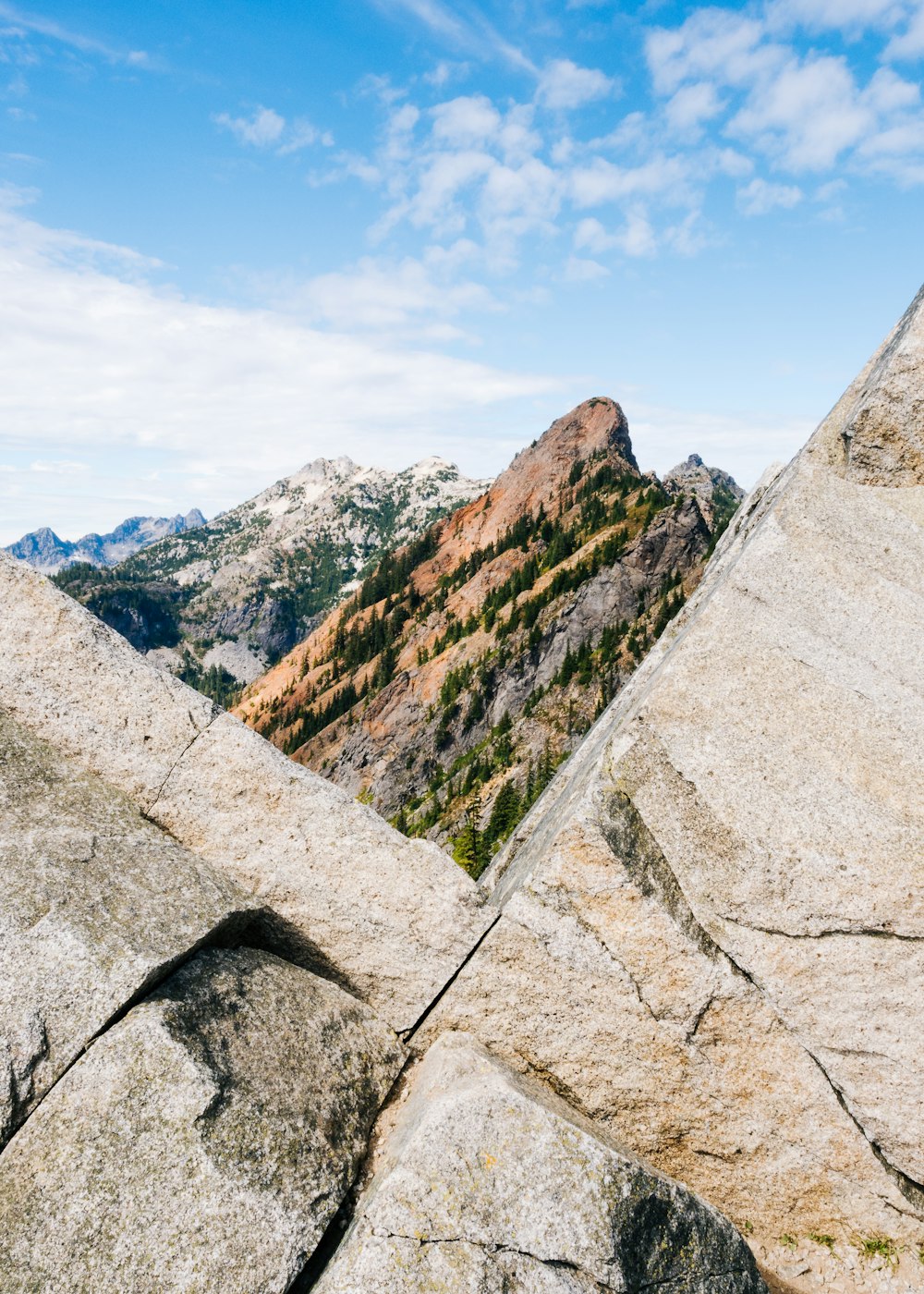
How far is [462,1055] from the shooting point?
26.1ft

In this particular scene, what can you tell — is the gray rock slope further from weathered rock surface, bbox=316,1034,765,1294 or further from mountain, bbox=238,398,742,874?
mountain, bbox=238,398,742,874

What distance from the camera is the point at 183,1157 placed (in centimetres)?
608

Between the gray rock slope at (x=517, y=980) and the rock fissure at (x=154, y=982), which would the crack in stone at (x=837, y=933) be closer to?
the gray rock slope at (x=517, y=980)

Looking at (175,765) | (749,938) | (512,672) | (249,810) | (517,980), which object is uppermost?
(175,765)

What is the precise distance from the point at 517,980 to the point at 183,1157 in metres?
3.91

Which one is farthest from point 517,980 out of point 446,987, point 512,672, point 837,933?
point 512,672

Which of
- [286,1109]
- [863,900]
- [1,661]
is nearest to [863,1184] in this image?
[863,900]

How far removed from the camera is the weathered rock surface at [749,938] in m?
7.79

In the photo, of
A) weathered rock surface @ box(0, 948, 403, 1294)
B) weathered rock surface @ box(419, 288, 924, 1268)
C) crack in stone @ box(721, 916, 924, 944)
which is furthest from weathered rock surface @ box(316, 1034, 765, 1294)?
crack in stone @ box(721, 916, 924, 944)

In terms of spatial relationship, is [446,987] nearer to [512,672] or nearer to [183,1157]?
[183,1157]

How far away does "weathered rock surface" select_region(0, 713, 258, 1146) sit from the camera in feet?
21.0

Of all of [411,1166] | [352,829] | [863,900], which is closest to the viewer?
[411,1166]

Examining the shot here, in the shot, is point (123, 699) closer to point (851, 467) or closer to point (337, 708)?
point (851, 467)

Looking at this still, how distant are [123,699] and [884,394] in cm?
1152
